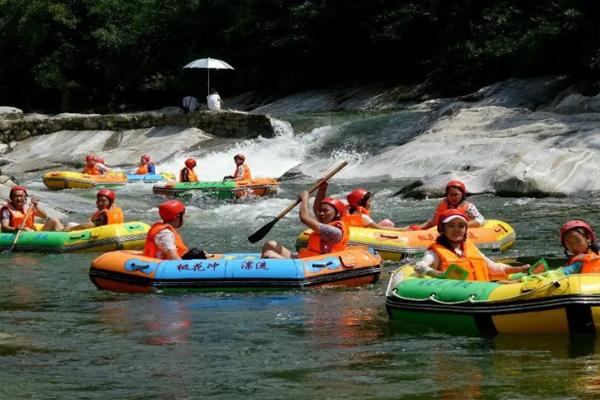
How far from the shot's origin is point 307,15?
33.8 metres

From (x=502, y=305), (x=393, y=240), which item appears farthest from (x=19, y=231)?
(x=502, y=305)

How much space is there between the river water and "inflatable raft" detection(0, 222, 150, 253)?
1.30m

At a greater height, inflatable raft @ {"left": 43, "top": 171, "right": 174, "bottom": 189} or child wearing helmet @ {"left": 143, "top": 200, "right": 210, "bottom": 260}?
child wearing helmet @ {"left": 143, "top": 200, "right": 210, "bottom": 260}

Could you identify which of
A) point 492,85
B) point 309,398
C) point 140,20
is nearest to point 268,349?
point 309,398

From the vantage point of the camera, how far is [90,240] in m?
13.9

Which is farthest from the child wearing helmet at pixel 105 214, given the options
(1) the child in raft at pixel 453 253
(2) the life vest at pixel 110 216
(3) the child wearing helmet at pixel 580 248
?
(3) the child wearing helmet at pixel 580 248

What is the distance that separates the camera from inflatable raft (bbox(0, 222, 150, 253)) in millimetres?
13875

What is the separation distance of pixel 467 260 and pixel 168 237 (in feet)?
10.7

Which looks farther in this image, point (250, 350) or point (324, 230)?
point (324, 230)

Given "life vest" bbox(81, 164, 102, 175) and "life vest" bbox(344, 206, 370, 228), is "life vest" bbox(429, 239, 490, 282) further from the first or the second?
"life vest" bbox(81, 164, 102, 175)

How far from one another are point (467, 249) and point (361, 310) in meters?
1.25

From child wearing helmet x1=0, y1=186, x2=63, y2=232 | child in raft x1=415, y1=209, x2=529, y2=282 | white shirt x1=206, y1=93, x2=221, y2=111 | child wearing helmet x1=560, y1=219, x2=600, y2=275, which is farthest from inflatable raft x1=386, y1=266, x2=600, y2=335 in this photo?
white shirt x1=206, y1=93, x2=221, y2=111

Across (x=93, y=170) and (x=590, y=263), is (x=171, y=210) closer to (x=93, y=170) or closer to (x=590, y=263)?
(x=590, y=263)

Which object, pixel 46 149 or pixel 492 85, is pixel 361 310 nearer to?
pixel 492 85
